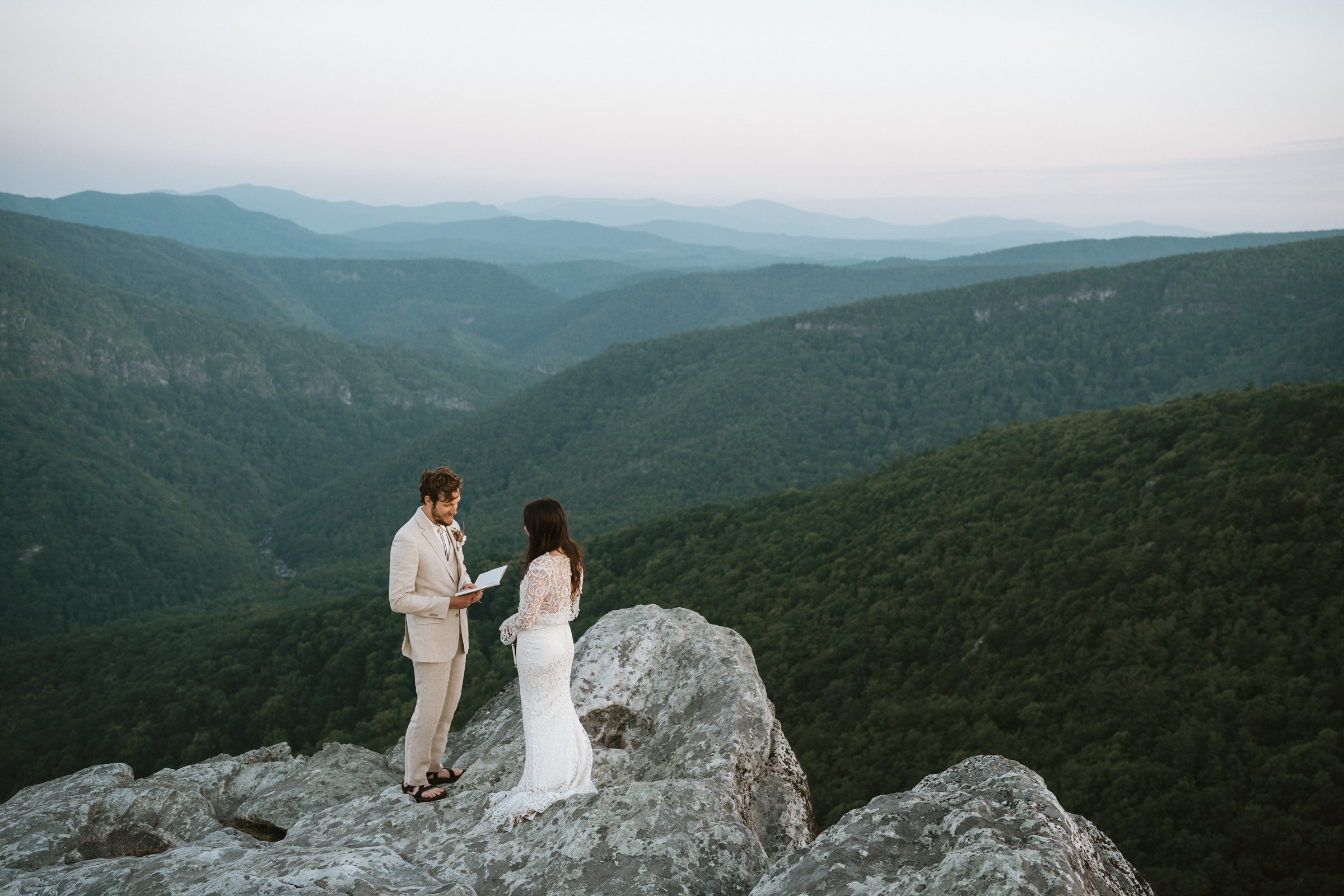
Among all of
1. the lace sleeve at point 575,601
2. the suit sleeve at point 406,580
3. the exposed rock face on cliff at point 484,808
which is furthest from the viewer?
the suit sleeve at point 406,580

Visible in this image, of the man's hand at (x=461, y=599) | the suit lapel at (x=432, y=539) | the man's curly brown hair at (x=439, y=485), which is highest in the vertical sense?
the man's curly brown hair at (x=439, y=485)

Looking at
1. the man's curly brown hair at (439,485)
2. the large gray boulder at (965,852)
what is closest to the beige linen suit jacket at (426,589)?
the man's curly brown hair at (439,485)

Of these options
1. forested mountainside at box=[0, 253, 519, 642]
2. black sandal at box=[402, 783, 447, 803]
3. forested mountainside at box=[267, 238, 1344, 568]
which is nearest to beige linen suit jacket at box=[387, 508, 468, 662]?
black sandal at box=[402, 783, 447, 803]

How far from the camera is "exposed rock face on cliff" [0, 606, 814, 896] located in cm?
656

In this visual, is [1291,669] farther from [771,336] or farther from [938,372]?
[771,336]

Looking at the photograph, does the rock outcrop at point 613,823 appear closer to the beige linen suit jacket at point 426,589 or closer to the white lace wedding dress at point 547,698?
the white lace wedding dress at point 547,698

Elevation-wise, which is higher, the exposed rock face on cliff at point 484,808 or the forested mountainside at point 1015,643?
the exposed rock face on cliff at point 484,808

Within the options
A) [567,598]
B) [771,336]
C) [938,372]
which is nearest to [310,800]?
[567,598]

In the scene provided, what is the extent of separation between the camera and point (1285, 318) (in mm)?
99000

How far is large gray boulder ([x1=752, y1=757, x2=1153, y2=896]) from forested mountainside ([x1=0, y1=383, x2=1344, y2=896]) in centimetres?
1383

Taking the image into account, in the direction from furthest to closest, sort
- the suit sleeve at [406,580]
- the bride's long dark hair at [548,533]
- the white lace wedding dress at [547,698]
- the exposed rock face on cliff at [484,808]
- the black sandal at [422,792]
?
the black sandal at [422,792], the suit sleeve at [406,580], the white lace wedding dress at [547,698], the bride's long dark hair at [548,533], the exposed rock face on cliff at [484,808]

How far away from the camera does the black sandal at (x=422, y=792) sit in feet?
28.6

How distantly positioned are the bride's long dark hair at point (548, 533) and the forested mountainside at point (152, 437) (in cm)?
10001

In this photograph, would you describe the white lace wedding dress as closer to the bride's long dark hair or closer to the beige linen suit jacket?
the bride's long dark hair
